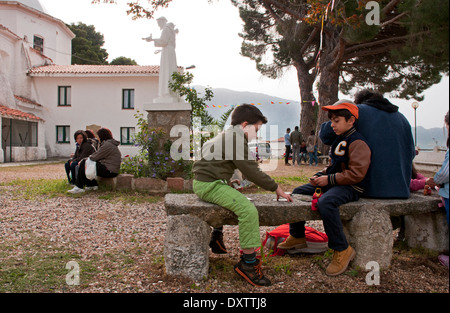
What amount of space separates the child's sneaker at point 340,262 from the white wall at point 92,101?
19.1 meters

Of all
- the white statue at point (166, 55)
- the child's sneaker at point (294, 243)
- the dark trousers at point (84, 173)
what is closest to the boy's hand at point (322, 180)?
the child's sneaker at point (294, 243)

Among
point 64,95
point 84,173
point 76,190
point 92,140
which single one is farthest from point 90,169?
point 64,95

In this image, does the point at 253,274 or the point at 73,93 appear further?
the point at 73,93

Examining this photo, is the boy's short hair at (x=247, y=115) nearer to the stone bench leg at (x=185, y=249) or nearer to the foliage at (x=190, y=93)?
the stone bench leg at (x=185, y=249)

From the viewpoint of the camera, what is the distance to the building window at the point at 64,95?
20.5m

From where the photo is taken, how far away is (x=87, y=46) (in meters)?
32.3

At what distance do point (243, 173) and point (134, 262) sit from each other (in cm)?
128

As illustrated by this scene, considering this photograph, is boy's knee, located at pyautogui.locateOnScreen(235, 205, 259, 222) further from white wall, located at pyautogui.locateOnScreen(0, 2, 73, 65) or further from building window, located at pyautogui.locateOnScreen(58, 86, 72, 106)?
white wall, located at pyautogui.locateOnScreen(0, 2, 73, 65)

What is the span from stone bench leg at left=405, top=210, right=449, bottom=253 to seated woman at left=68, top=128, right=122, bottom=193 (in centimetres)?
516

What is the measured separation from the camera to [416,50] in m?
1.62

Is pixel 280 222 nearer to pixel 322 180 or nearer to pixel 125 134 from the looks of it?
pixel 322 180

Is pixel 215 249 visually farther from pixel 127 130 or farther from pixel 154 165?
pixel 127 130

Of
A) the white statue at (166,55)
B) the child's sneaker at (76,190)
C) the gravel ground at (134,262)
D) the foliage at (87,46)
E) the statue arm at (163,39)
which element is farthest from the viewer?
the foliage at (87,46)
